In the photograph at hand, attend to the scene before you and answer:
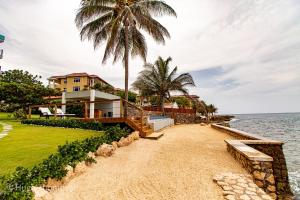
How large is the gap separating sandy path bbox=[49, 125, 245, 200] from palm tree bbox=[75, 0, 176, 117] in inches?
272

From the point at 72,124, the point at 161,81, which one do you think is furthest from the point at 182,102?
the point at 72,124

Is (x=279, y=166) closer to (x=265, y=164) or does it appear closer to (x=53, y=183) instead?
(x=265, y=164)

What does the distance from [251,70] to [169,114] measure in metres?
11.6

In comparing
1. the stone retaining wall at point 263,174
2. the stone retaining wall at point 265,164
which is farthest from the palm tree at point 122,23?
the stone retaining wall at point 263,174

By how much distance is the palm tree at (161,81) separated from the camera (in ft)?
84.2

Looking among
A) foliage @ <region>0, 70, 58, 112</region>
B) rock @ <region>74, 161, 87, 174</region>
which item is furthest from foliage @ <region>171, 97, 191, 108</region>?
rock @ <region>74, 161, 87, 174</region>

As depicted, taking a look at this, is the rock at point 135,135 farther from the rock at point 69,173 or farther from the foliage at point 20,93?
the foliage at point 20,93

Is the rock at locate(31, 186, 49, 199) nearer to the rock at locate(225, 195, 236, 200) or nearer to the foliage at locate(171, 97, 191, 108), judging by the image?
the rock at locate(225, 195, 236, 200)

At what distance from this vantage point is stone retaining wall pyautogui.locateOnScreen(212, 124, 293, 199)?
192 inches

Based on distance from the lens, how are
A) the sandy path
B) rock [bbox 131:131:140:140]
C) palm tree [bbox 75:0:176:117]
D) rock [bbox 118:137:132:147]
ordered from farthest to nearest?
palm tree [bbox 75:0:176:117] → rock [bbox 131:131:140:140] → rock [bbox 118:137:132:147] → the sandy path

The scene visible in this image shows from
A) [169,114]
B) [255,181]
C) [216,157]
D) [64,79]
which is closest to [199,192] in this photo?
[255,181]

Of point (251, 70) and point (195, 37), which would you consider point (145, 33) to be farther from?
point (251, 70)

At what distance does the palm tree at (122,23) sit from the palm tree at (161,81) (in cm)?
1120

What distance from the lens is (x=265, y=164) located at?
16.3ft
